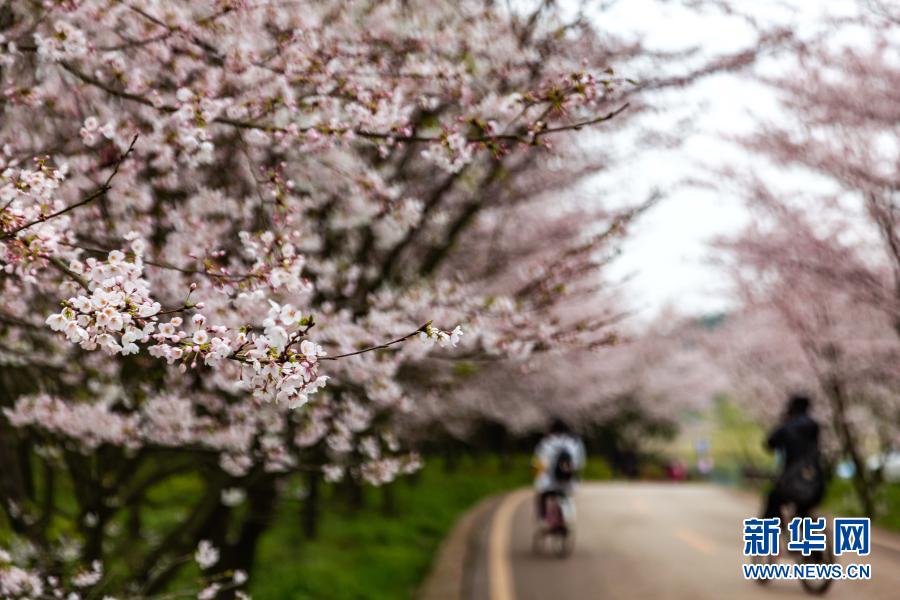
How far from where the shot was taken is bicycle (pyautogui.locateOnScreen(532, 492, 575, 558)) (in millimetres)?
11203

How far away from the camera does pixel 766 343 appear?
855 inches

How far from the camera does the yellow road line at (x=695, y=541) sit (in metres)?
11.7

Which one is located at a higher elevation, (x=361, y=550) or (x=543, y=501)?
(x=543, y=501)

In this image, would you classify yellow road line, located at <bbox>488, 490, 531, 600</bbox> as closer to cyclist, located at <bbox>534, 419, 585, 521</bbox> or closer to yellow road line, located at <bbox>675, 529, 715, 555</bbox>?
cyclist, located at <bbox>534, 419, 585, 521</bbox>

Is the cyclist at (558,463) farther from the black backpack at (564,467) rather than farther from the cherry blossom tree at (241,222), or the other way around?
the cherry blossom tree at (241,222)

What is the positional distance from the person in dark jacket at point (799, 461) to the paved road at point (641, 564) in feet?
Answer: 3.12

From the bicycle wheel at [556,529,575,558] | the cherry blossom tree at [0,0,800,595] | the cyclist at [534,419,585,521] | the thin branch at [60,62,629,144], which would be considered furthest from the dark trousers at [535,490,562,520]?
the thin branch at [60,62,629,144]

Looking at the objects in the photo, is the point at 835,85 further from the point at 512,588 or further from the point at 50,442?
the point at 50,442

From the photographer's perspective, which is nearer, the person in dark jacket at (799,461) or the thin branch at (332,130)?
the thin branch at (332,130)

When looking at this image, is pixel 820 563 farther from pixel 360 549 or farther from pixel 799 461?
pixel 360 549

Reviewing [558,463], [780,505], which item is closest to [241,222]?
[780,505]

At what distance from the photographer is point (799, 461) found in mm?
8375

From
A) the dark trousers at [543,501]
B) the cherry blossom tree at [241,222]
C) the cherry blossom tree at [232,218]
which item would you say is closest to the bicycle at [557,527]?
the dark trousers at [543,501]

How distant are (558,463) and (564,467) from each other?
0.35 ft
